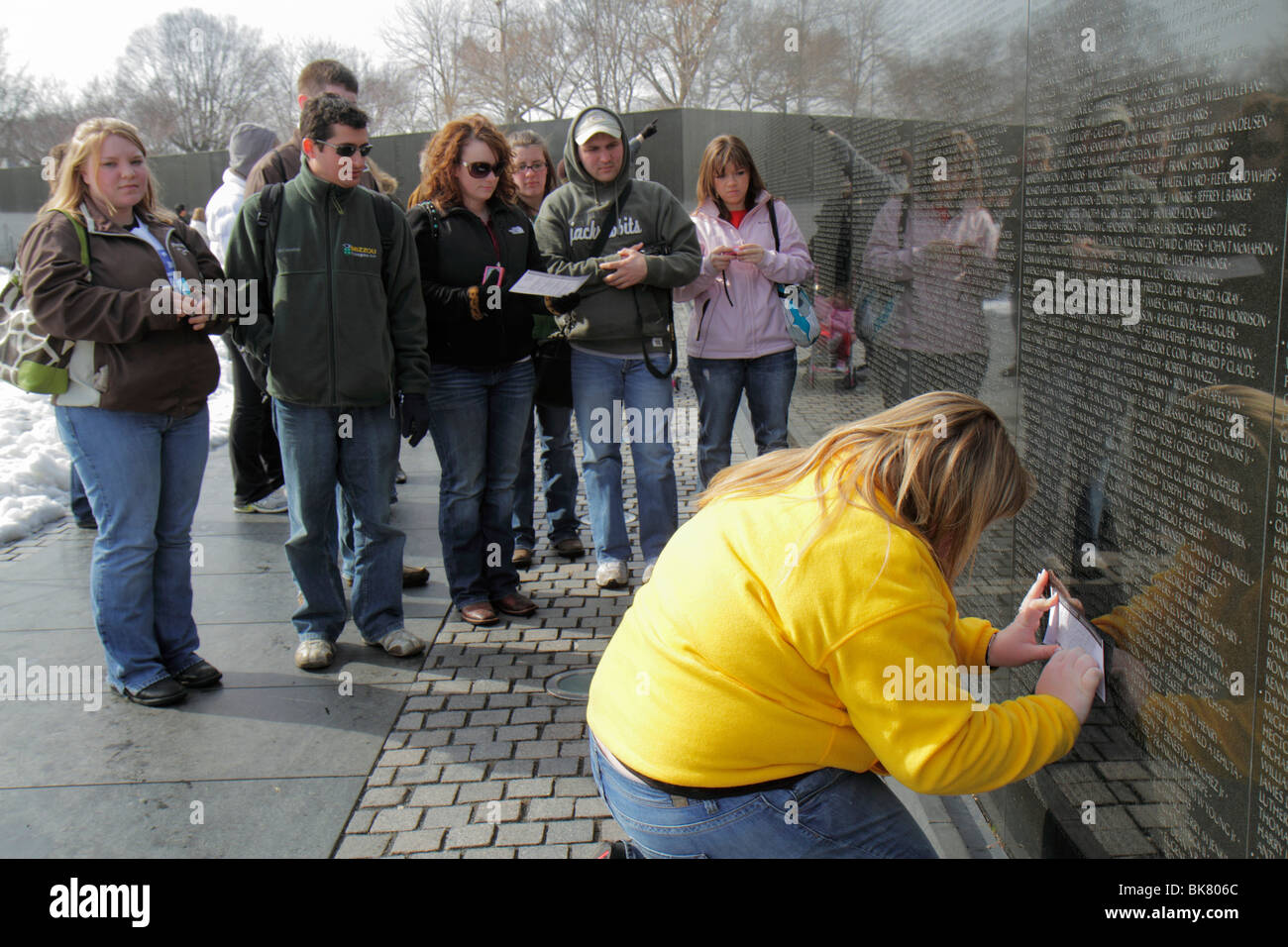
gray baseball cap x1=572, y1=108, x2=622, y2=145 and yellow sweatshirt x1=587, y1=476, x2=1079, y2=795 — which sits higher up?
gray baseball cap x1=572, y1=108, x2=622, y2=145

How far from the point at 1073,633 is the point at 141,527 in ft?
10.8

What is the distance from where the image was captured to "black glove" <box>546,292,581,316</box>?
533 cm

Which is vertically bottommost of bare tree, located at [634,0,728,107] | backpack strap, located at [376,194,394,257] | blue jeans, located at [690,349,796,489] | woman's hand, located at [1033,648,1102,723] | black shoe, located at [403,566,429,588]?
black shoe, located at [403,566,429,588]

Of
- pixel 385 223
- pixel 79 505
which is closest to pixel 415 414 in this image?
pixel 385 223

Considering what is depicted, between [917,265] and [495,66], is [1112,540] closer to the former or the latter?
[917,265]

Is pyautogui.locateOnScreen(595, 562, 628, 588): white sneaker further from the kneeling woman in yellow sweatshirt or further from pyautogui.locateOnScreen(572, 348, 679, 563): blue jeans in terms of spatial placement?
the kneeling woman in yellow sweatshirt

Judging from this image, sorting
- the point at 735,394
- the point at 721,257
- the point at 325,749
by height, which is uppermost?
the point at 721,257

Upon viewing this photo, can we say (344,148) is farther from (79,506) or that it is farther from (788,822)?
(79,506)

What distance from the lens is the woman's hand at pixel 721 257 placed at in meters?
5.88

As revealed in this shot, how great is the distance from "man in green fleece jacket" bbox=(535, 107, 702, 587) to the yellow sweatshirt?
3193 mm

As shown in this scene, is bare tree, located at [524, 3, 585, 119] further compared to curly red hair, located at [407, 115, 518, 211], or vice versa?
bare tree, located at [524, 3, 585, 119]

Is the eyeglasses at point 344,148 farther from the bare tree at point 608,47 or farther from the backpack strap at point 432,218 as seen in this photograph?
the bare tree at point 608,47

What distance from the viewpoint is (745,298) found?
6.00 m

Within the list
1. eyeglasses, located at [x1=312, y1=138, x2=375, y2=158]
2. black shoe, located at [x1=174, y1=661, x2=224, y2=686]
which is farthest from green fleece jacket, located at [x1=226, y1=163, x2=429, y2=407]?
black shoe, located at [x1=174, y1=661, x2=224, y2=686]
